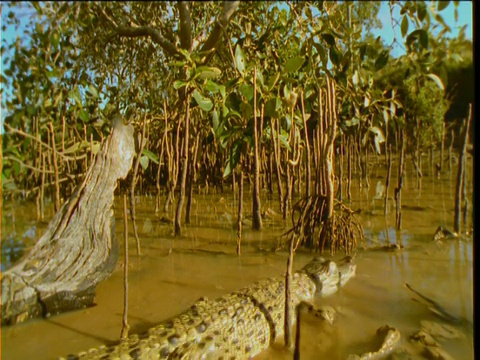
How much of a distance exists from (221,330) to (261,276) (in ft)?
3.42

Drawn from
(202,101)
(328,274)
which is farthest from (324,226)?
(202,101)

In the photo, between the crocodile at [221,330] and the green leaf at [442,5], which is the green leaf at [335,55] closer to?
the green leaf at [442,5]

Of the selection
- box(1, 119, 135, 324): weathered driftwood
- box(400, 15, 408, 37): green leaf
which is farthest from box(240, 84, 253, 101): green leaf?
box(400, 15, 408, 37): green leaf

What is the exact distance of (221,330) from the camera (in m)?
2.21

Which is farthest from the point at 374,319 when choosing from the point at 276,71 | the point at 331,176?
the point at 276,71

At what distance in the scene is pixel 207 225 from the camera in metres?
4.25

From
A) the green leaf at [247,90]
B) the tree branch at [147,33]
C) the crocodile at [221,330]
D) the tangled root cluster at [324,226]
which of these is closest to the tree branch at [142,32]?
the tree branch at [147,33]

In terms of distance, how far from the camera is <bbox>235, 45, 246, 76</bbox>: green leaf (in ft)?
7.50

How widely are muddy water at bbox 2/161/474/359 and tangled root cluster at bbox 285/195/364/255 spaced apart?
147 millimetres

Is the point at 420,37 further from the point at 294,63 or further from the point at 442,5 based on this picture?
the point at 294,63

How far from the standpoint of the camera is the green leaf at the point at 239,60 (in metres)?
2.29

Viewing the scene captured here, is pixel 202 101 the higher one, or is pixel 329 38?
pixel 329 38

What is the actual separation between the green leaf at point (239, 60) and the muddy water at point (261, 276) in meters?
1.39

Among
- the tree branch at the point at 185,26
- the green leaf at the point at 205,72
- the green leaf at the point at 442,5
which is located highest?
the tree branch at the point at 185,26
